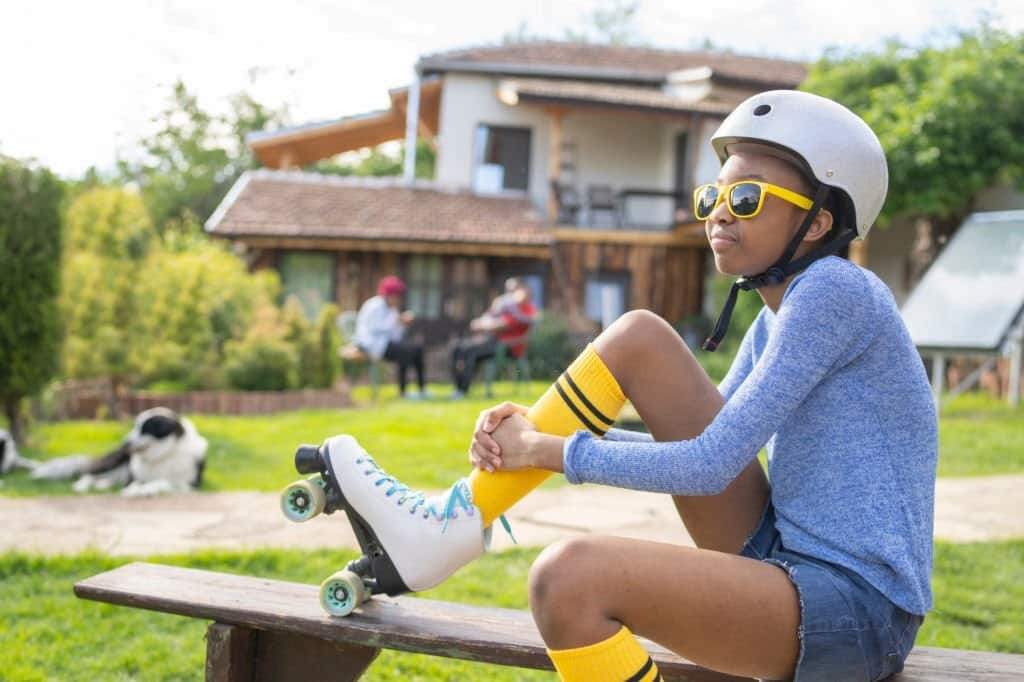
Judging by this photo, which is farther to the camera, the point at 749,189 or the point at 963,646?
the point at 963,646

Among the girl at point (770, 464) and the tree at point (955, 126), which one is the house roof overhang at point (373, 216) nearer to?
the tree at point (955, 126)

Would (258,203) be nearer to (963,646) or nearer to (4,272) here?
(4,272)

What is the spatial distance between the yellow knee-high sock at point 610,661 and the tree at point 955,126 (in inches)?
436

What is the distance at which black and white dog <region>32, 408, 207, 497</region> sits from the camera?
577 centimetres

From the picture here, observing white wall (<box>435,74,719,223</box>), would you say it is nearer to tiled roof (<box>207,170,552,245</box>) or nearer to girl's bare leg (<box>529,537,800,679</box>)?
tiled roof (<box>207,170,552,245</box>)

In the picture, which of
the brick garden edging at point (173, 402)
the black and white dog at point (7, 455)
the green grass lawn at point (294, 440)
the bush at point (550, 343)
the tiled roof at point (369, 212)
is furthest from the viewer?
the tiled roof at point (369, 212)

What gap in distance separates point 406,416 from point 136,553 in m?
4.37

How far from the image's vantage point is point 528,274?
1833 cm

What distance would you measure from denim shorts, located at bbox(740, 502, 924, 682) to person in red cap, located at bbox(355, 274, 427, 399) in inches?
373

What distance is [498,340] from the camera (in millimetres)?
11273

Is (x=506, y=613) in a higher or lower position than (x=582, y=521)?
higher

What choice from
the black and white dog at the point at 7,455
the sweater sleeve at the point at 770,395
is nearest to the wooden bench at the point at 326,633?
the sweater sleeve at the point at 770,395

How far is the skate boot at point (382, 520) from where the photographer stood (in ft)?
6.84

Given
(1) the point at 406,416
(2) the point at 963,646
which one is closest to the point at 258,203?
(1) the point at 406,416
